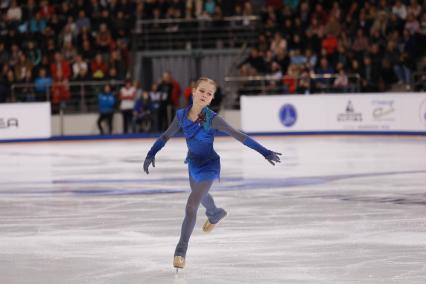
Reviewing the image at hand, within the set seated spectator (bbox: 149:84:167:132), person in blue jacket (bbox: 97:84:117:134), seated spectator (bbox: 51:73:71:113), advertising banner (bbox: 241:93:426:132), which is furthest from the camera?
seated spectator (bbox: 51:73:71:113)

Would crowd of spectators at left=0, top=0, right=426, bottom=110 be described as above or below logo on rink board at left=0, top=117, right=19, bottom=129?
above

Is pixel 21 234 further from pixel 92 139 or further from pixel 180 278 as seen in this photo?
pixel 92 139

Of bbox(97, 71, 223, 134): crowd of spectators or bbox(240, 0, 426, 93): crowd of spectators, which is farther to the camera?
bbox(97, 71, 223, 134): crowd of spectators

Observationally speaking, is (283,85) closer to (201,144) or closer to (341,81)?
(341,81)

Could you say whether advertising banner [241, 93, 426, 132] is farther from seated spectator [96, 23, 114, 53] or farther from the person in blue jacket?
seated spectator [96, 23, 114, 53]

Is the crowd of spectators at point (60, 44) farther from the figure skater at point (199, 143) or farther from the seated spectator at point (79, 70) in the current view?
the figure skater at point (199, 143)

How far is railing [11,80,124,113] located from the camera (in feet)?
84.5

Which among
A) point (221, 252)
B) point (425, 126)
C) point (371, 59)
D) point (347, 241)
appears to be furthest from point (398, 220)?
point (371, 59)

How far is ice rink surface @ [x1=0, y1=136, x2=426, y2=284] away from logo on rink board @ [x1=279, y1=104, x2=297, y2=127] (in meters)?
5.95

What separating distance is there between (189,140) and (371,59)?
17619mm

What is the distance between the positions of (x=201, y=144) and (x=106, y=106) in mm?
18451

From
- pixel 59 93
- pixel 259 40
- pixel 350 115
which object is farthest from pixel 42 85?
pixel 350 115

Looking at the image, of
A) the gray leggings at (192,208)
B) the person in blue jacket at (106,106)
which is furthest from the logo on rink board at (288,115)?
the gray leggings at (192,208)

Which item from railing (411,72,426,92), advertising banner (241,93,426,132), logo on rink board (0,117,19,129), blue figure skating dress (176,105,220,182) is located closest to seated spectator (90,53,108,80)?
logo on rink board (0,117,19,129)
